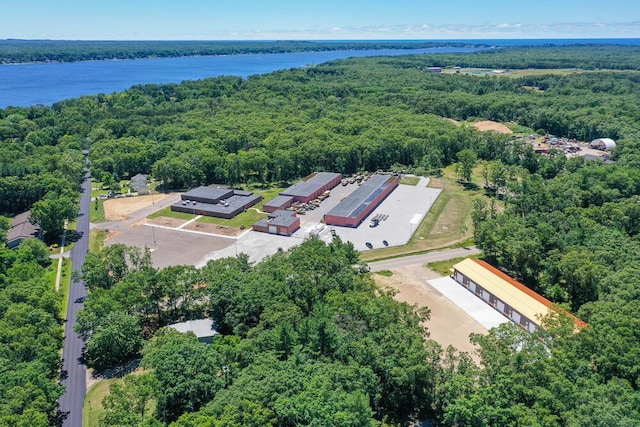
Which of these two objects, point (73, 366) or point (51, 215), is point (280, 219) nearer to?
point (51, 215)

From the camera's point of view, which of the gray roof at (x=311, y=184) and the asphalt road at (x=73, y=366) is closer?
the asphalt road at (x=73, y=366)

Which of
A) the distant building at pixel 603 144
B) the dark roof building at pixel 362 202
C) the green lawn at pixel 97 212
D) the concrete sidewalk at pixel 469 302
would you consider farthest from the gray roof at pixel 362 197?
the distant building at pixel 603 144

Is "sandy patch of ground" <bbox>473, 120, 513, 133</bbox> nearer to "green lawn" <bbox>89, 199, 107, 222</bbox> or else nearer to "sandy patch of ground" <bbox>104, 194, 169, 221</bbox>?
"sandy patch of ground" <bbox>104, 194, 169, 221</bbox>

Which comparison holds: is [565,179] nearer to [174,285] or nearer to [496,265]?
[496,265]

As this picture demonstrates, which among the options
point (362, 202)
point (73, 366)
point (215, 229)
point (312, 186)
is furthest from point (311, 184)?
point (73, 366)

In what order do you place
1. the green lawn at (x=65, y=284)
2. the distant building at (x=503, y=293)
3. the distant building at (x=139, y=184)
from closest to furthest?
the distant building at (x=503, y=293) → the green lawn at (x=65, y=284) → the distant building at (x=139, y=184)

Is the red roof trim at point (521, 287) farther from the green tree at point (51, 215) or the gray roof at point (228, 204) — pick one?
the green tree at point (51, 215)
